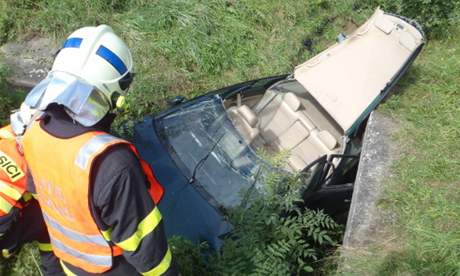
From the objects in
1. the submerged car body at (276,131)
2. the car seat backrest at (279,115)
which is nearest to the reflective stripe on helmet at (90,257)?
the submerged car body at (276,131)

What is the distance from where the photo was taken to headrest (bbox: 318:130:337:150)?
4.99 metres

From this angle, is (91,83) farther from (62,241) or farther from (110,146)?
(62,241)

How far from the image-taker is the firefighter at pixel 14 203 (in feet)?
8.84

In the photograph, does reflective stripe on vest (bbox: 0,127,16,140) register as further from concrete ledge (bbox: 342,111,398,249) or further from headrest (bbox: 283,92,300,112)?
headrest (bbox: 283,92,300,112)

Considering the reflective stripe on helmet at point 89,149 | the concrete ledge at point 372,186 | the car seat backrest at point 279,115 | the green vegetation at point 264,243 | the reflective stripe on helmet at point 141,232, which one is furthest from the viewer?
the car seat backrest at point 279,115

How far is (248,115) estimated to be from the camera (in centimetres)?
487

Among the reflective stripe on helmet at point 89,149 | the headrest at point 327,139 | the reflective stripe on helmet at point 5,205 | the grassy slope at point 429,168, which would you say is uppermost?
the reflective stripe on helmet at point 89,149

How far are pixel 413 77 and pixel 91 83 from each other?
518 centimetres

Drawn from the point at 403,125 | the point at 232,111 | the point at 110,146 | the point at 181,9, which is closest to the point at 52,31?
the point at 181,9

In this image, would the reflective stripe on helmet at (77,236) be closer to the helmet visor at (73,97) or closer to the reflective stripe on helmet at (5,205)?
the reflective stripe on helmet at (5,205)

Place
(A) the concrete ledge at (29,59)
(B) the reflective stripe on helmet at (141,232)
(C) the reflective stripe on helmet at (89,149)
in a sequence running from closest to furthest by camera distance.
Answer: (C) the reflective stripe on helmet at (89,149)
(B) the reflective stripe on helmet at (141,232)
(A) the concrete ledge at (29,59)

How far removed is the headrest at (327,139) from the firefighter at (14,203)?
2.86 meters

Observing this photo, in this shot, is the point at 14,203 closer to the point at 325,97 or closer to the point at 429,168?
the point at 325,97

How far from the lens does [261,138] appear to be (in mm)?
4918
